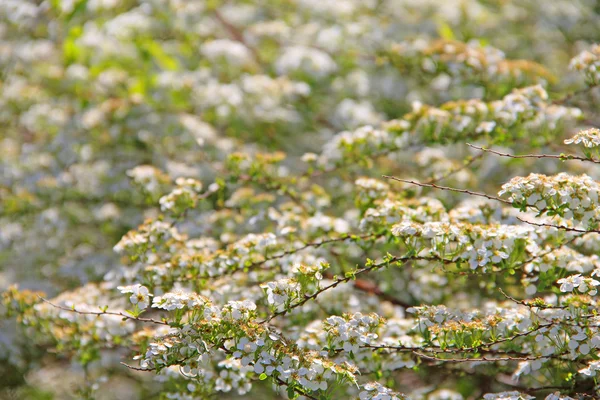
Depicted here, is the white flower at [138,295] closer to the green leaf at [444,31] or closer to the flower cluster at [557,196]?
the flower cluster at [557,196]

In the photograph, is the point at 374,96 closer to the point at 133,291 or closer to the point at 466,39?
the point at 466,39

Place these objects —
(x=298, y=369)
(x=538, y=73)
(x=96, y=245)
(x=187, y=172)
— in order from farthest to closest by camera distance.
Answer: (x=96, y=245)
(x=187, y=172)
(x=538, y=73)
(x=298, y=369)

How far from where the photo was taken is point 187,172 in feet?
13.9

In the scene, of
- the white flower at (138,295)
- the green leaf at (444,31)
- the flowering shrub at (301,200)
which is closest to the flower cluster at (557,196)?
the flowering shrub at (301,200)

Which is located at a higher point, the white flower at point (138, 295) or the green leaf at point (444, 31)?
the green leaf at point (444, 31)

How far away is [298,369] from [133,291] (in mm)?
674

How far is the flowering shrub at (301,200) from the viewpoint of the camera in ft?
7.84

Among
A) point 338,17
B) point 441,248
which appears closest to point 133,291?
point 441,248

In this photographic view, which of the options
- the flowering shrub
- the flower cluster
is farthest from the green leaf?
the flower cluster

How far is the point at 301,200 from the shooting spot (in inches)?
142

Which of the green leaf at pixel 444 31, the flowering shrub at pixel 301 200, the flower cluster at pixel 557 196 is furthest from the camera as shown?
the green leaf at pixel 444 31

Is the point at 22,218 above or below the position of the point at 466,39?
below

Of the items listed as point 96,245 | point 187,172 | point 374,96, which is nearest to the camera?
point 187,172

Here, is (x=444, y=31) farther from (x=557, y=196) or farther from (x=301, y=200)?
(x=557, y=196)
